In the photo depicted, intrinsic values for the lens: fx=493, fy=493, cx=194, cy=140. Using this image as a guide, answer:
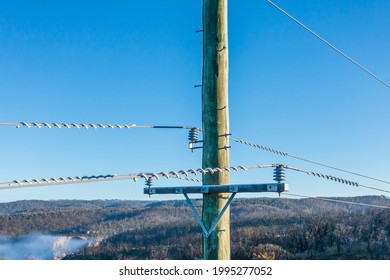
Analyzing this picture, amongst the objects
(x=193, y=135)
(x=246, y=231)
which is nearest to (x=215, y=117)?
(x=193, y=135)

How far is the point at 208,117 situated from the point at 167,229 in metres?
44.5

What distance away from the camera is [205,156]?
5836 millimetres

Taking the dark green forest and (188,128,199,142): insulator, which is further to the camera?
the dark green forest

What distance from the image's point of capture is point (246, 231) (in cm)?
2916

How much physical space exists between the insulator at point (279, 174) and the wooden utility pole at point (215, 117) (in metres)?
0.66

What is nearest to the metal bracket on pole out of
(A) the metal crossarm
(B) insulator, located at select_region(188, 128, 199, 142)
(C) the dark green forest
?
(A) the metal crossarm

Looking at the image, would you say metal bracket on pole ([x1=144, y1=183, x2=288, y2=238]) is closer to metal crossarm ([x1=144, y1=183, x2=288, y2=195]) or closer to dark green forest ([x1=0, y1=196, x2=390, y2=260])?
metal crossarm ([x1=144, y1=183, x2=288, y2=195])

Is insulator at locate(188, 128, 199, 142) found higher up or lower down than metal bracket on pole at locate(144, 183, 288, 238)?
higher up

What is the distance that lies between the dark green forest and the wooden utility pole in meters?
10.9

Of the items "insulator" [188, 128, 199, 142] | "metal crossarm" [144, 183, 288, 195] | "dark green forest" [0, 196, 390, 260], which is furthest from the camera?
"dark green forest" [0, 196, 390, 260]

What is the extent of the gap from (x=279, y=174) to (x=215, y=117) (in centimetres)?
102

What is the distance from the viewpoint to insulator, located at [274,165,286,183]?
532cm

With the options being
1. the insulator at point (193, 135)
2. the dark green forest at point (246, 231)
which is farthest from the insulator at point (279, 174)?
the dark green forest at point (246, 231)

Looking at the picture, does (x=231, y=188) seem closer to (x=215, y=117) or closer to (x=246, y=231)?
(x=215, y=117)
